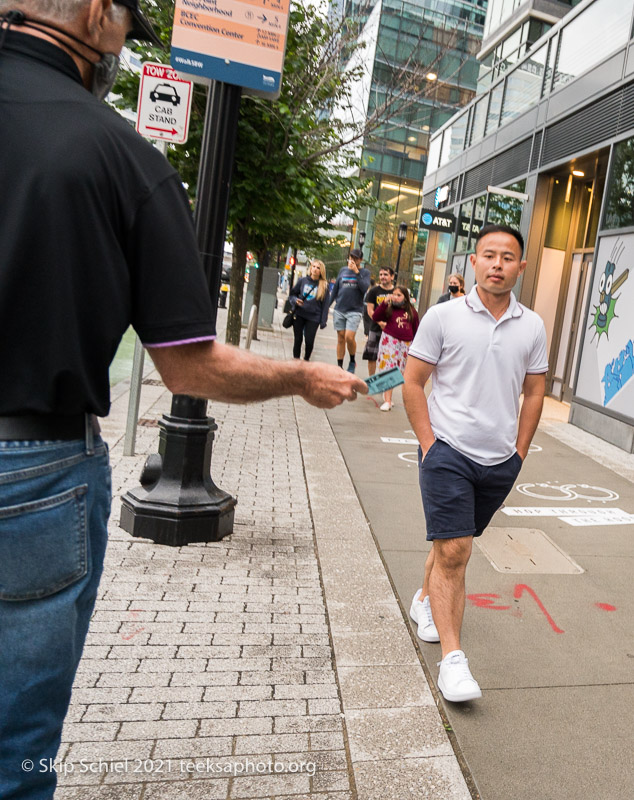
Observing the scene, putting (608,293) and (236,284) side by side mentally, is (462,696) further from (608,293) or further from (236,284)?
(236,284)

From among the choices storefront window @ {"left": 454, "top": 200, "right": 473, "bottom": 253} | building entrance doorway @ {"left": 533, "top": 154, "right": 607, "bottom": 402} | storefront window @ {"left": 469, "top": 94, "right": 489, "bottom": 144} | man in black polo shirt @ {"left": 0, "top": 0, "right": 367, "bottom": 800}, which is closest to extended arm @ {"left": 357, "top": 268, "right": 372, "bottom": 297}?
building entrance doorway @ {"left": 533, "top": 154, "right": 607, "bottom": 402}

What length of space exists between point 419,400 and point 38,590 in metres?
2.07

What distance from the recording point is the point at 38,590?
4.97ft

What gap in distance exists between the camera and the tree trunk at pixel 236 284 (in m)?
10.7

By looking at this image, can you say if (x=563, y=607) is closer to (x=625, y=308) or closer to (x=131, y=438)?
(x=131, y=438)

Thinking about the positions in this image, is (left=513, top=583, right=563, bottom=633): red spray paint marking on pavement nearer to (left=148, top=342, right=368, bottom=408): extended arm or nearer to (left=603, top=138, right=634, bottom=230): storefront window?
(left=148, top=342, right=368, bottom=408): extended arm

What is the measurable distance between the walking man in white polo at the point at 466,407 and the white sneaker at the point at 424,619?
12.0 inches

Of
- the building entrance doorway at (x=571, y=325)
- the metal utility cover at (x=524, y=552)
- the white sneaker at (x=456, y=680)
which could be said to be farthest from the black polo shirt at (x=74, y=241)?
the building entrance doorway at (x=571, y=325)

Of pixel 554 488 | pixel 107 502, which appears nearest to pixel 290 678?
pixel 107 502

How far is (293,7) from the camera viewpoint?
838 centimetres

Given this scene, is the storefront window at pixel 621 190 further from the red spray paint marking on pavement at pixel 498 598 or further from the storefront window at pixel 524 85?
the red spray paint marking on pavement at pixel 498 598

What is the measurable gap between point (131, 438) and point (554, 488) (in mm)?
3851

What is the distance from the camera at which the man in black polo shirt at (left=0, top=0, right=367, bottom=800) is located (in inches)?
53.8

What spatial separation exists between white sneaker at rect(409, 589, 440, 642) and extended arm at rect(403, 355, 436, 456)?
2.87 ft
